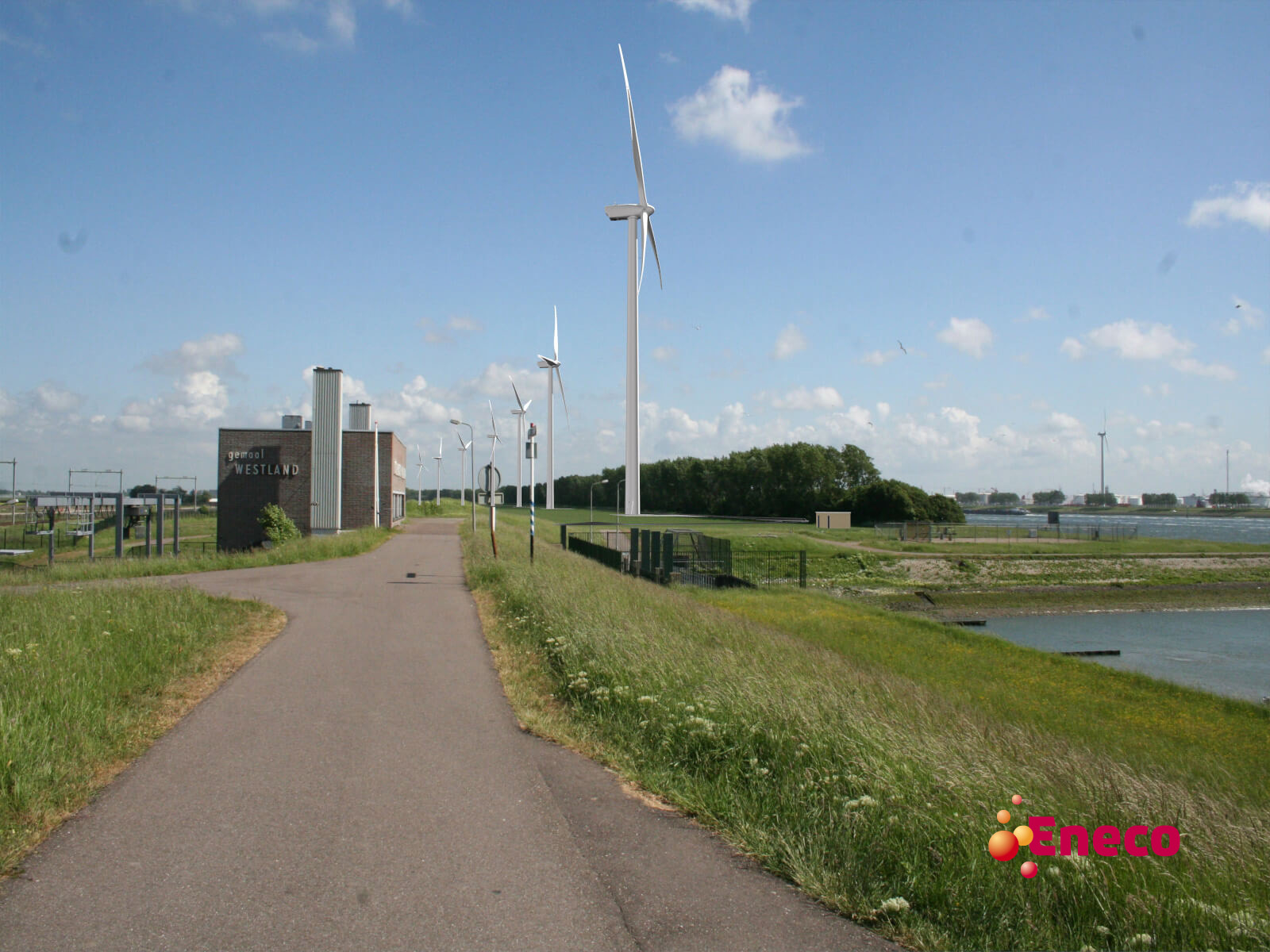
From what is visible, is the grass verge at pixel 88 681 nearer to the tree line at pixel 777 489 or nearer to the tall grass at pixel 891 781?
the tall grass at pixel 891 781

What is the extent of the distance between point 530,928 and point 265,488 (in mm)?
47140

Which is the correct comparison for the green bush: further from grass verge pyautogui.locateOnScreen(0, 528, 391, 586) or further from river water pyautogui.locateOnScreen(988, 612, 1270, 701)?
river water pyautogui.locateOnScreen(988, 612, 1270, 701)

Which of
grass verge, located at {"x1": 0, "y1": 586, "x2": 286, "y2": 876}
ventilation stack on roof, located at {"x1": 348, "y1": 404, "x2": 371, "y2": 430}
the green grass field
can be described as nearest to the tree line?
ventilation stack on roof, located at {"x1": 348, "y1": 404, "x2": 371, "y2": 430}

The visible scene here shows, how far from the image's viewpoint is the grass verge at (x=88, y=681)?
5527mm

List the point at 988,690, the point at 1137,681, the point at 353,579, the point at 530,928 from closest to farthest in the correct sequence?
the point at 530,928 → the point at 988,690 → the point at 1137,681 → the point at 353,579

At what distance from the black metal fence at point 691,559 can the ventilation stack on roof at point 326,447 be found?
13.4 meters

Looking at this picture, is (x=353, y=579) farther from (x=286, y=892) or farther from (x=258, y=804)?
(x=286, y=892)

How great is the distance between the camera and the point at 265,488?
4672 cm

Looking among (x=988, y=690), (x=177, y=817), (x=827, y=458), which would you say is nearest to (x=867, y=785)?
(x=177, y=817)

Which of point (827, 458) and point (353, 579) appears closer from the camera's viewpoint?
point (353, 579)

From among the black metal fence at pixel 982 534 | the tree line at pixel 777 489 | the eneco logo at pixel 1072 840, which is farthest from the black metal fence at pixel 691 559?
the tree line at pixel 777 489

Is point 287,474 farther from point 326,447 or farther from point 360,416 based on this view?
point 360,416

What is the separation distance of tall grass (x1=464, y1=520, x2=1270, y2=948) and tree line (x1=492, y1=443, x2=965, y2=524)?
307ft

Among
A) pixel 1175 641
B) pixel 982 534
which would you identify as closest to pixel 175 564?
pixel 1175 641
